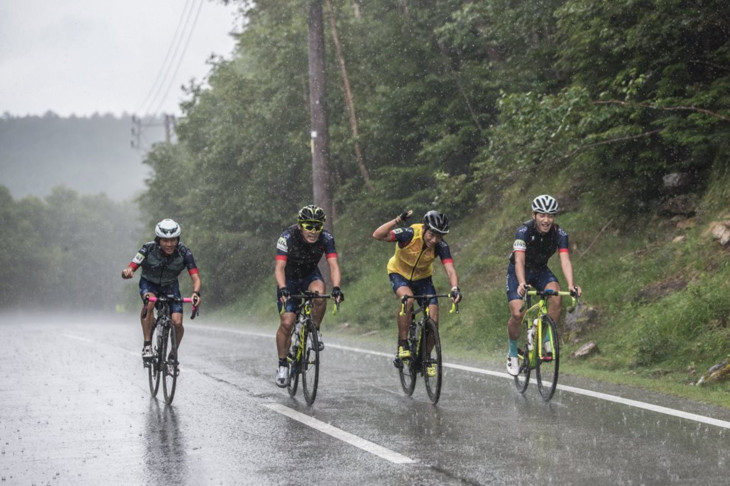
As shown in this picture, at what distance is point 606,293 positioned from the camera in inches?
558

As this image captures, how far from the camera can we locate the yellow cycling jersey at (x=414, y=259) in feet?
31.2

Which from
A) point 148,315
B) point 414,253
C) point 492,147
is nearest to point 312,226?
point 414,253

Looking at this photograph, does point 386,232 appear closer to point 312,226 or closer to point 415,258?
point 415,258

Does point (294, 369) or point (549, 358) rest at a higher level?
point (549, 358)

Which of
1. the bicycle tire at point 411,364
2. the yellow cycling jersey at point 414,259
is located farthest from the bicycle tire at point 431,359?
the yellow cycling jersey at point 414,259

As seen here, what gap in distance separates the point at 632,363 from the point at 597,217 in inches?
231

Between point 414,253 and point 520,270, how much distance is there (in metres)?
1.12

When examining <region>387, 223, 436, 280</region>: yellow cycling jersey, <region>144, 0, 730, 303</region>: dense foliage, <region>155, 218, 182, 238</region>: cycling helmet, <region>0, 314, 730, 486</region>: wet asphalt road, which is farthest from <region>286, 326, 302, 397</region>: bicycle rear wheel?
<region>144, 0, 730, 303</region>: dense foliage

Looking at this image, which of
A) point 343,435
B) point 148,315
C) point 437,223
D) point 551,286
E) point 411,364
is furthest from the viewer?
point 148,315

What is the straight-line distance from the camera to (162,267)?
33.6ft

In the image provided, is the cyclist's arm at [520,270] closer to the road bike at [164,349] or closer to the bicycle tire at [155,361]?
the road bike at [164,349]

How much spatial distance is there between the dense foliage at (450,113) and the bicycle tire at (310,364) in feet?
20.3

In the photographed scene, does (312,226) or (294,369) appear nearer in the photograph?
(312,226)

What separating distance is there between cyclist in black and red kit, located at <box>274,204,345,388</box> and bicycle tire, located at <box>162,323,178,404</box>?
1.09 m
